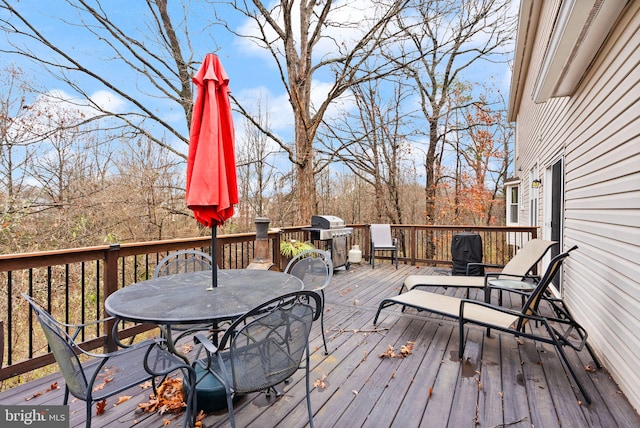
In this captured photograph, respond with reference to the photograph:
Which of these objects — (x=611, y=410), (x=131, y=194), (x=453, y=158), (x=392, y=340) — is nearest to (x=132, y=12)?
(x=131, y=194)

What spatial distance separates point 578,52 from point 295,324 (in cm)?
335

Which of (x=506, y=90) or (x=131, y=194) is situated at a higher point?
(x=506, y=90)

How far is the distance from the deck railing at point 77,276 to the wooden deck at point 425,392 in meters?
0.47

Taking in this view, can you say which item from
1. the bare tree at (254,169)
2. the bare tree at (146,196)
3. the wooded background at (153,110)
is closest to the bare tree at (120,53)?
the wooded background at (153,110)

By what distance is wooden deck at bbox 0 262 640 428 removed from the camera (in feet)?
5.95

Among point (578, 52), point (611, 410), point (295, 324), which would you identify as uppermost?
point (578, 52)

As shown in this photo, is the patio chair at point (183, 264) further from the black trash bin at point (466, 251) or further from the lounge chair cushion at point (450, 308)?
the black trash bin at point (466, 251)

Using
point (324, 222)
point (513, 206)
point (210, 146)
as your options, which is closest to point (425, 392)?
point (210, 146)

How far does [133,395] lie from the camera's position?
2.07 meters

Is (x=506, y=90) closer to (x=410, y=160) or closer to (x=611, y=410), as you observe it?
(x=410, y=160)

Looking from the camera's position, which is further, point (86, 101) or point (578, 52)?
point (86, 101)

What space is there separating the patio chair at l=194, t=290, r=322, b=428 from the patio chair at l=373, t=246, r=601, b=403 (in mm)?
1730

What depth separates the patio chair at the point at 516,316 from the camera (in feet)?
7.71

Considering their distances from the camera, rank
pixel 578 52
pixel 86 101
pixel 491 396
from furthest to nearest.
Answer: pixel 86 101
pixel 578 52
pixel 491 396
